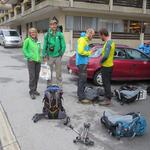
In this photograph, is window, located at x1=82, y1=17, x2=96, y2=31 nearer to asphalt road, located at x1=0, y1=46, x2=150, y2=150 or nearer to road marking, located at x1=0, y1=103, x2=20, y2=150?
asphalt road, located at x1=0, y1=46, x2=150, y2=150

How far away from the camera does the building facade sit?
24.7 m

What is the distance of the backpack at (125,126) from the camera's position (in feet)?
17.8

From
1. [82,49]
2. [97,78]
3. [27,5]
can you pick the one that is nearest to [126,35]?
[27,5]

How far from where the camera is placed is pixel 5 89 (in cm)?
955

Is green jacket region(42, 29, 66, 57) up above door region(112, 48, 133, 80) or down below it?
above

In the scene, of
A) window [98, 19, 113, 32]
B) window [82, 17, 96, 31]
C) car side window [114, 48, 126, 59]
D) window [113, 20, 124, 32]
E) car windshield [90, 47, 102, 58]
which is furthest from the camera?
window [113, 20, 124, 32]

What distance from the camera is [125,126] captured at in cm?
543

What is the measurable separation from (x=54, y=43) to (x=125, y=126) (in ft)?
11.3

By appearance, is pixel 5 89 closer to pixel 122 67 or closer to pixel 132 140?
pixel 122 67

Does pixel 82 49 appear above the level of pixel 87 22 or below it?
below

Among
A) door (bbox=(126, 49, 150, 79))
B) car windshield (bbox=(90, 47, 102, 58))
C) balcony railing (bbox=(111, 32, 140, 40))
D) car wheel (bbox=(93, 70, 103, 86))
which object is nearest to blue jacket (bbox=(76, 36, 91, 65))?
car wheel (bbox=(93, 70, 103, 86))

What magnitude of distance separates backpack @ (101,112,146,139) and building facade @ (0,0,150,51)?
18.6 meters

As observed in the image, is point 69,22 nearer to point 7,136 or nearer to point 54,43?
point 54,43

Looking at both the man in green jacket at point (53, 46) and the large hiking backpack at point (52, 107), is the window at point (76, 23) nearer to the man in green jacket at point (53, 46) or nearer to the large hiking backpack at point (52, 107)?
the man in green jacket at point (53, 46)
